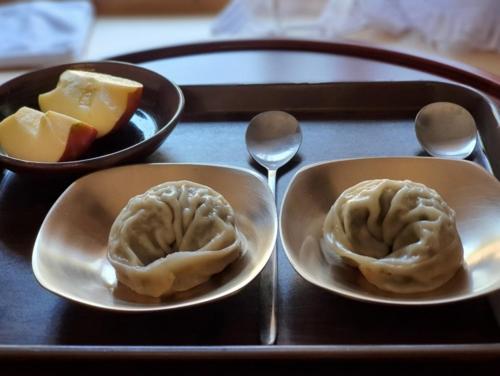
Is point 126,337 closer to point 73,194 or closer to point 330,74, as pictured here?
point 73,194

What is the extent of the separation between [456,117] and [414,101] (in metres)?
0.12

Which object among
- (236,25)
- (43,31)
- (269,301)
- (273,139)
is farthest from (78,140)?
(43,31)

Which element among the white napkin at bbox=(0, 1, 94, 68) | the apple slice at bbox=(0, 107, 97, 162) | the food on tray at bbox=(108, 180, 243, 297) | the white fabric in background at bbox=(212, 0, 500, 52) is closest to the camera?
the food on tray at bbox=(108, 180, 243, 297)

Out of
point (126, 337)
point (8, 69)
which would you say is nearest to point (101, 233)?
point (126, 337)

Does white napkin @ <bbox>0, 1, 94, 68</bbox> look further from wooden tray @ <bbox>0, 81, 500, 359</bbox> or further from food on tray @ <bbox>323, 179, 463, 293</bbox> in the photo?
food on tray @ <bbox>323, 179, 463, 293</bbox>

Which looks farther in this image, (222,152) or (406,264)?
(222,152)

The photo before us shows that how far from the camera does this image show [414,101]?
107 centimetres

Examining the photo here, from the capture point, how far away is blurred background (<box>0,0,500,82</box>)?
171 centimetres

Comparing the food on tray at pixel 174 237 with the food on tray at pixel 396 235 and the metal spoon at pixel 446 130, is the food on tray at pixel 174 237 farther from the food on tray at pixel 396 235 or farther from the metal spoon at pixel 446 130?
the metal spoon at pixel 446 130

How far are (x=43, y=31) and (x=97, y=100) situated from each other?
3.99 ft

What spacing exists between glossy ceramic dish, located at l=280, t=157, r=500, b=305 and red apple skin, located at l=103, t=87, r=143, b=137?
32 centimetres

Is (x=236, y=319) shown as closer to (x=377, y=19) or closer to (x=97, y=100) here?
(x=97, y=100)

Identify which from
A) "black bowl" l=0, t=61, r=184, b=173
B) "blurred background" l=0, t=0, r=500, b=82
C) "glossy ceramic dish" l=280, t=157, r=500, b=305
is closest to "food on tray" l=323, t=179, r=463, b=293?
"glossy ceramic dish" l=280, t=157, r=500, b=305

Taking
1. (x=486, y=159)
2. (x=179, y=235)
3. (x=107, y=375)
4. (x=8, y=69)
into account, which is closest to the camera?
(x=107, y=375)
